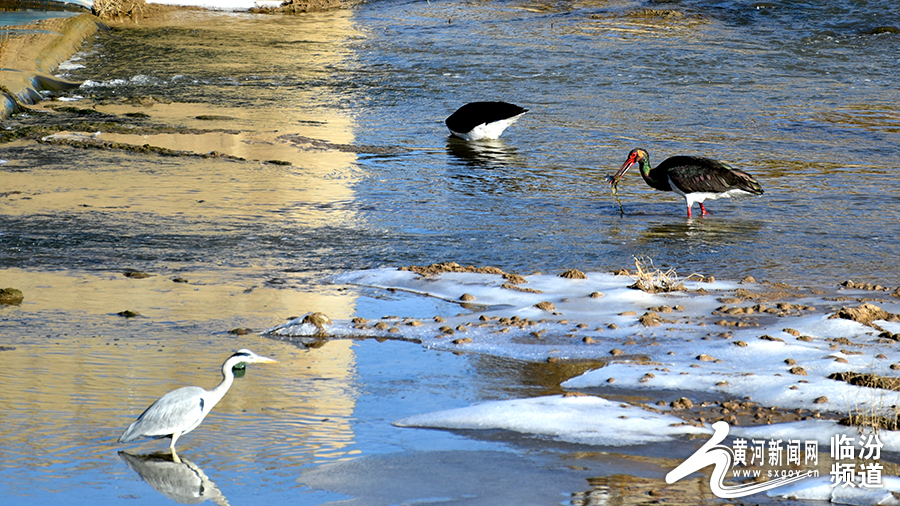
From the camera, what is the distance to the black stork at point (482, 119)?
1468 cm

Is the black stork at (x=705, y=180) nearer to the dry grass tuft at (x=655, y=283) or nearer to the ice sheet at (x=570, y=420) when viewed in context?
the dry grass tuft at (x=655, y=283)

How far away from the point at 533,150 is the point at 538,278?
252 inches

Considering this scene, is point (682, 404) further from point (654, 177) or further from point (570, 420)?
point (654, 177)

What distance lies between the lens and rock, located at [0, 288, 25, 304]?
282 inches

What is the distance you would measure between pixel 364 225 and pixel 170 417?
5.59 m

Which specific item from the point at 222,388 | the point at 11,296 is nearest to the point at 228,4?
the point at 11,296

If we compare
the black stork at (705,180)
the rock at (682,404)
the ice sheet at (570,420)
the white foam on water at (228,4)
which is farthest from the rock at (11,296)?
the white foam on water at (228,4)

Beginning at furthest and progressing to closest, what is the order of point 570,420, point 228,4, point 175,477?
point 228,4, point 570,420, point 175,477

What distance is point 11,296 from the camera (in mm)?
7191

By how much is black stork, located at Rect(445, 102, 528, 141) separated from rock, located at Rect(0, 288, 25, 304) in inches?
331

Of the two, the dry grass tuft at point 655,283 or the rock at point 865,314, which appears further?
the dry grass tuft at point 655,283

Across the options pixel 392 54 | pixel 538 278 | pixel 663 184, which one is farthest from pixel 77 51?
pixel 538 278

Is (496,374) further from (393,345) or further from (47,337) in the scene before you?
(47,337)

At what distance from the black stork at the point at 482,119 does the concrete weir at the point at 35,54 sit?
686 cm
